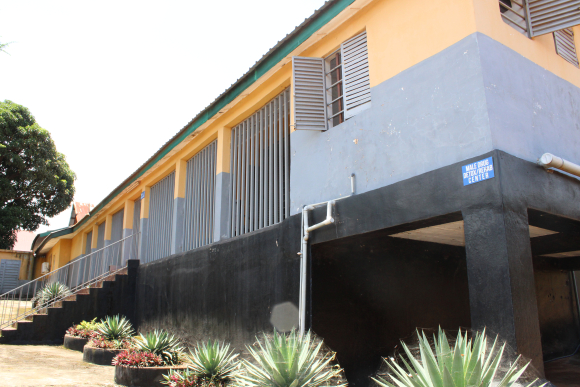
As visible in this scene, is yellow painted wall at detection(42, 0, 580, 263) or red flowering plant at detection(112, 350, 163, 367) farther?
red flowering plant at detection(112, 350, 163, 367)

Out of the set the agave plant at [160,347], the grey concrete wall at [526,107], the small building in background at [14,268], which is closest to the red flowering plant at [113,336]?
the agave plant at [160,347]

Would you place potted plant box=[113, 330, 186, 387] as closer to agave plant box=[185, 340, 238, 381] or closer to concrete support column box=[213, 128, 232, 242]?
agave plant box=[185, 340, 238, 381]

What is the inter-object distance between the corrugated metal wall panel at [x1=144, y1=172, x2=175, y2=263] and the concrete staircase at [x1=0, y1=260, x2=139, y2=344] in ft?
2.19

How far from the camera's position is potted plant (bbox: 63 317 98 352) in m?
10.2

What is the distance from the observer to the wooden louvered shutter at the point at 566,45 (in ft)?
19.7

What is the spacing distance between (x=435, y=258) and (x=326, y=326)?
222cm

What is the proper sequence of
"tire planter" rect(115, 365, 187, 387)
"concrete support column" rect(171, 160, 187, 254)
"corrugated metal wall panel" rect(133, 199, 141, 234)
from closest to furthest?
"tire planter" rect(115, 365, 187, 387) → "concrete support column" rect(171, 160, 187, 254) → "corrugated metal wall panel" rect(133, 199, 141, 234)

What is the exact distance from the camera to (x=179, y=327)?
8867 mm

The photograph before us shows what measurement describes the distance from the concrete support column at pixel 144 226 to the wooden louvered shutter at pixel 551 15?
1037 cm

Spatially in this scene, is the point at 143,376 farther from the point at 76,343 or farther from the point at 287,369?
the point at 76,343

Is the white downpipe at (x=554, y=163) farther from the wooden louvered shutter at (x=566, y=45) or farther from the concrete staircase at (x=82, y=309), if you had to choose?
the concrete staircase at (x=82, y=309)

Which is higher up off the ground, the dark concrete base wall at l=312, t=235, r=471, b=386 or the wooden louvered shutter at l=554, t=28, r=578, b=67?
the wooden louvered shutter at l=554, t=28, r=578, b=67

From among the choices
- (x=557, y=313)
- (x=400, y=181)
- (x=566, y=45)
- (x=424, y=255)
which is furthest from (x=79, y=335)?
(x=566, y=45)

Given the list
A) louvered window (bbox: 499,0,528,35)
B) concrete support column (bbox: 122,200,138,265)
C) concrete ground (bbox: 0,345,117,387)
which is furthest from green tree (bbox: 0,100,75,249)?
louvered window (bbox: 499,0,528,35)
